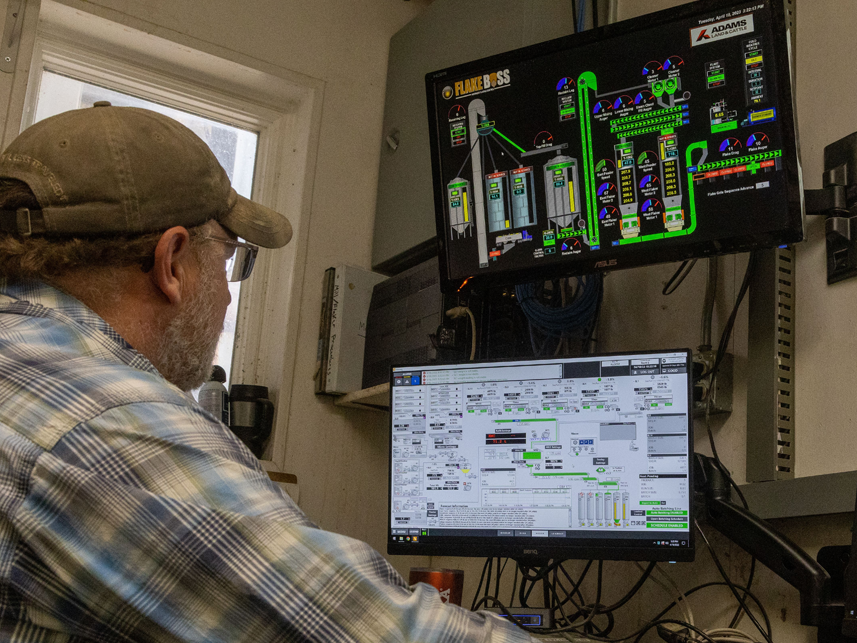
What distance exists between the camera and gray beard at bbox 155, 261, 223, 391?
1.15m

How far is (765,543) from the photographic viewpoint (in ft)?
4.91

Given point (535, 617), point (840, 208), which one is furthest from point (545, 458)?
point (840, 208)

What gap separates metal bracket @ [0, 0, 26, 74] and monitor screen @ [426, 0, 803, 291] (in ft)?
3.74

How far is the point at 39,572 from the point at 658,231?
1.29m

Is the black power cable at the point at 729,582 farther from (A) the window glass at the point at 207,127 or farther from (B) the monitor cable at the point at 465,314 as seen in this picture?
(A) the window glass at the point at 207,127

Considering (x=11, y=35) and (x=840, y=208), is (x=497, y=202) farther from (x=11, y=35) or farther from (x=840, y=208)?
(x=11, y=35)

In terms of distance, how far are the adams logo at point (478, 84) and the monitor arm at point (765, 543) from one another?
90cm

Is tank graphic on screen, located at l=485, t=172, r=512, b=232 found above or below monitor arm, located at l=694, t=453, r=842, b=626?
above

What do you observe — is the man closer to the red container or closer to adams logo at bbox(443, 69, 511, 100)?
the red container

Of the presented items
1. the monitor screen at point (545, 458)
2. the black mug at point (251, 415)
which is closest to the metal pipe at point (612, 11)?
the monitor screen at point (545, 458)

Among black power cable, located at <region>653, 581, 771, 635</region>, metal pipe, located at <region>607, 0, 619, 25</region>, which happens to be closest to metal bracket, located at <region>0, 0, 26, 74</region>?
metal pipe, located at <region>607, 0, 619, 25</region>

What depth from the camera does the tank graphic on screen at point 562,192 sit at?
5.91 feet

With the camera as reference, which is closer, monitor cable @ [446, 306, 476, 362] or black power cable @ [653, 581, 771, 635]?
black power cable @ [653, 581, 771, 635]

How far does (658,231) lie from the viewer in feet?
5.53
